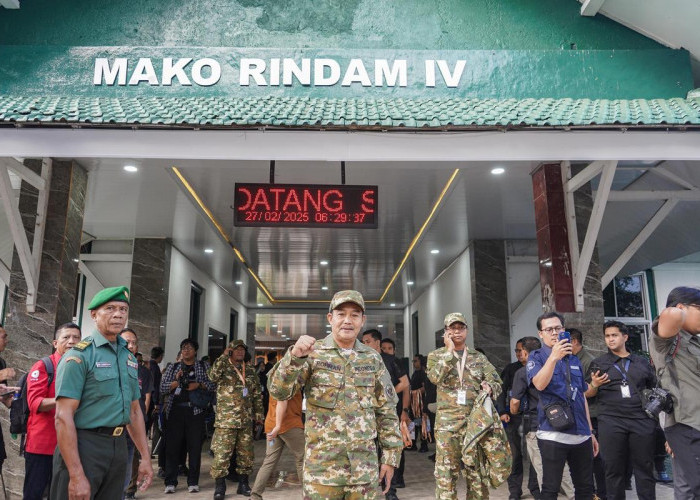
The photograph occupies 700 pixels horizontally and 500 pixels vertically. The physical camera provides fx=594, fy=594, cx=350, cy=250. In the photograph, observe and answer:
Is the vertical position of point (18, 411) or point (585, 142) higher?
point (585, 142)

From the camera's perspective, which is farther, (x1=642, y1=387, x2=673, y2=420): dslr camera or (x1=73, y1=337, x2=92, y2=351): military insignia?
(x1=642, y1=387, x2=673, y2=420): dslr camera

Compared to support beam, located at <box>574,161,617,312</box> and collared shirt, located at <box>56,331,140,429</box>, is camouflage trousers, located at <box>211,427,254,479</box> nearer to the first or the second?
collared shirt, located at <box>56,331,140,429</box>

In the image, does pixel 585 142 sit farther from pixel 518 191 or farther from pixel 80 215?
pixel 80 215

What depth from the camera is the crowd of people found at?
10.7 ft

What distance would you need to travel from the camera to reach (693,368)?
3.73 meters

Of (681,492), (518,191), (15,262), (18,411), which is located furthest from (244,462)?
(518,191)

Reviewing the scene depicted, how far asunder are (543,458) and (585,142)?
119 inches

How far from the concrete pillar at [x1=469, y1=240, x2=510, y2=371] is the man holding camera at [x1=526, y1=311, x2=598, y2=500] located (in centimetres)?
776

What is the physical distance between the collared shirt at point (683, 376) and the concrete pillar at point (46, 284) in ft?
22.1

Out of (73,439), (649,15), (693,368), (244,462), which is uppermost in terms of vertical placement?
(649,15)

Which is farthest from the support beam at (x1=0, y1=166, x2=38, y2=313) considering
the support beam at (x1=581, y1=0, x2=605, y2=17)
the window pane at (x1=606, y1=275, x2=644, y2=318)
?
the window pane at (x1=606, y1=275, x2=644, y2=318)

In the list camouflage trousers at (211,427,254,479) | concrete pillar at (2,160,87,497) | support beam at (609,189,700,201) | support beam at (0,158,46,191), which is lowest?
camouflage trousers at (211,427,254,479)

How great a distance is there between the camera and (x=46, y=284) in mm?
7531

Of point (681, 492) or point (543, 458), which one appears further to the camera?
point (543, 458)
